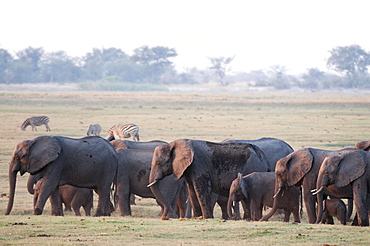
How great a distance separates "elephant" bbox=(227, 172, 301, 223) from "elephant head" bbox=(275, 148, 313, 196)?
0.36 meters

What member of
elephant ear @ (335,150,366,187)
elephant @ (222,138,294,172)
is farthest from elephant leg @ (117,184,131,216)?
elephant ear @ (335,150,366,187)

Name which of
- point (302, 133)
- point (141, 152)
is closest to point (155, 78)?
point (302, 133)

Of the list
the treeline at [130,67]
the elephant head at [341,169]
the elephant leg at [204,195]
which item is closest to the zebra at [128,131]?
the elephant leg at [204,195]

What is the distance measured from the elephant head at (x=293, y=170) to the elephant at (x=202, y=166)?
836 mm

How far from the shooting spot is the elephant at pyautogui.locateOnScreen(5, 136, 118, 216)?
12172 mm

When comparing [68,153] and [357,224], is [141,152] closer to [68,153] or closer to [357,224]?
[68,153]

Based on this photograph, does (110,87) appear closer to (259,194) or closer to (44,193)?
(44,193)

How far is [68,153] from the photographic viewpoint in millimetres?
12523

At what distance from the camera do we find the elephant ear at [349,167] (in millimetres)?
11086

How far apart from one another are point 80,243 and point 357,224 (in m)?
4.81

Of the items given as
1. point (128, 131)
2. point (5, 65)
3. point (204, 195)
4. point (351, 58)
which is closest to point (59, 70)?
point (5, 65)

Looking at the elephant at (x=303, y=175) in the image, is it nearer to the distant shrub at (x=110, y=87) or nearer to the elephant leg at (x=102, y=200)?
the elephant leg at (x=102, y=200)

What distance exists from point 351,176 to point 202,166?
2.50 m

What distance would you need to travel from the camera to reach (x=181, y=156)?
12.0 meters
